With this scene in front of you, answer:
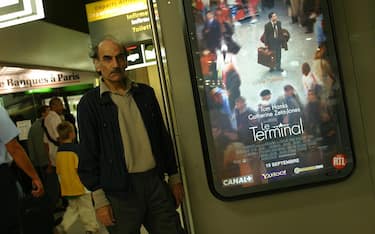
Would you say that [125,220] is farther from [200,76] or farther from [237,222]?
[200,76]

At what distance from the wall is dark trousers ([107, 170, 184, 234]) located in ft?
0.41

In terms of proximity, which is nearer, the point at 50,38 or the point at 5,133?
the point at 5,133

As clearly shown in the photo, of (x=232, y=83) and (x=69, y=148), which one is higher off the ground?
(x=232, y=83)

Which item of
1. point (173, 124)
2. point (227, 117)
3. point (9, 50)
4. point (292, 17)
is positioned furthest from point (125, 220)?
point (9, 50)

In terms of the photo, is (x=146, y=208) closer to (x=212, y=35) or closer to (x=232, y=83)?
(x=232, y=83)

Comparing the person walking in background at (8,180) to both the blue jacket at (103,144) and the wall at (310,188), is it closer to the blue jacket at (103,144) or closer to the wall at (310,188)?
the blue jacket at (103,144)

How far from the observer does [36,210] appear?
180 inches

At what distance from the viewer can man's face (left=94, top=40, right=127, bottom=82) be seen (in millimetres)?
2455

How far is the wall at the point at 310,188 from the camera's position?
245 centimetres

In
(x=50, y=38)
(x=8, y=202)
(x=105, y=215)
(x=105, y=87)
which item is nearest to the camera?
(x=105, y=215)

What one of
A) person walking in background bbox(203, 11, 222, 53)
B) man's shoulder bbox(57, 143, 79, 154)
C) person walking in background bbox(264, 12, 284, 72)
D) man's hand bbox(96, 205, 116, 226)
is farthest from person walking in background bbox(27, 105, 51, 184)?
person walking in background bbox(264, 12, 284, 72)

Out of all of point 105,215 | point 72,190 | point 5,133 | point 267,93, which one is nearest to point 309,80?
point 267,93

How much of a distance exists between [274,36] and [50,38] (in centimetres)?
607

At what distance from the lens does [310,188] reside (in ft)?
8.13
